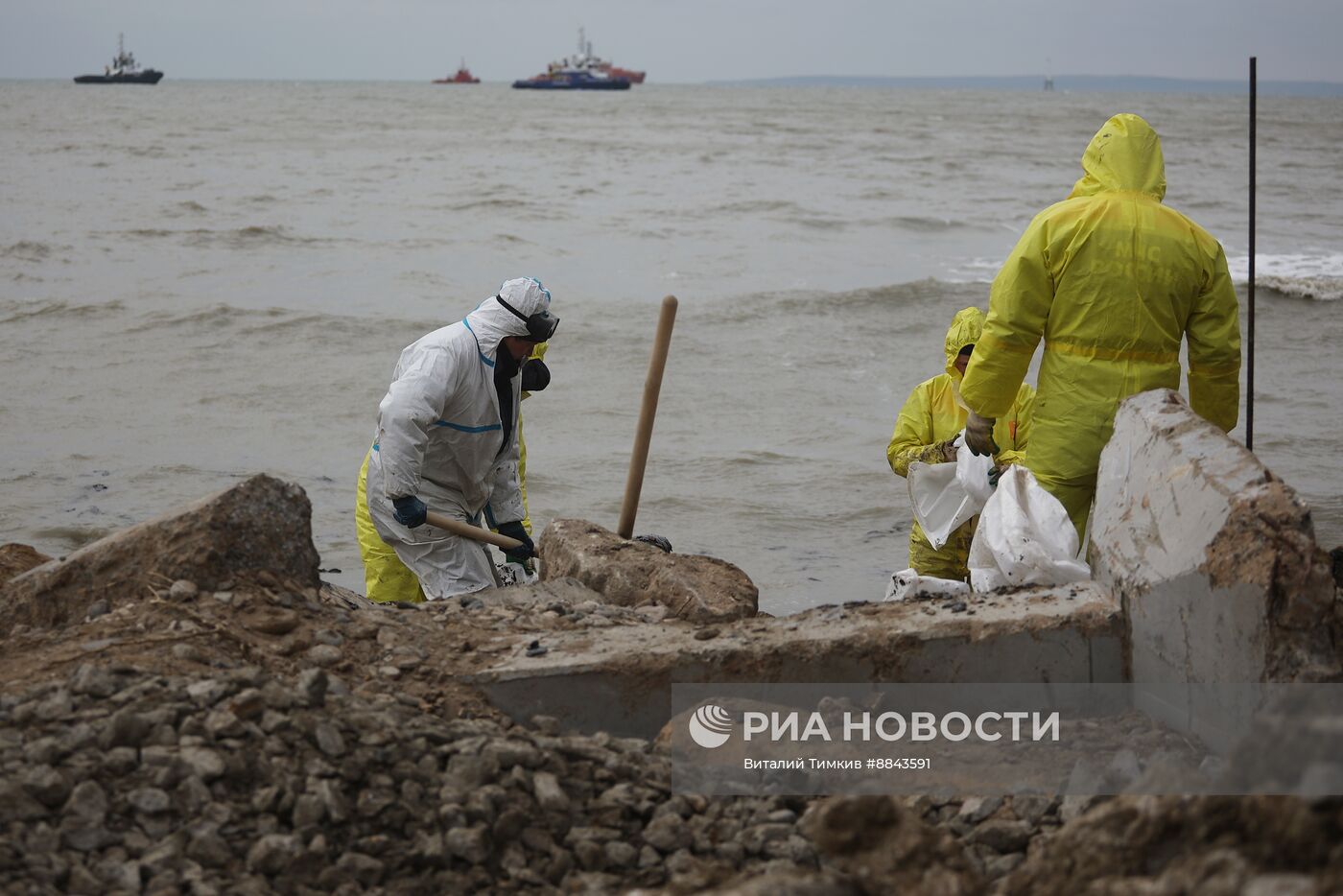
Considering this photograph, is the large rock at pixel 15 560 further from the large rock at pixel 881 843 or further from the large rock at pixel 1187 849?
the large rock at pixel 1187 849

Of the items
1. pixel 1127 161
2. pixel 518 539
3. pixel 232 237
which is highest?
pixel 1127 161

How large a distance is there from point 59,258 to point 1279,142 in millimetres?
41767

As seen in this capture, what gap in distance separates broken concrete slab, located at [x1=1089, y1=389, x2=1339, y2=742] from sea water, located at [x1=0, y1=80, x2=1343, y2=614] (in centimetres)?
366

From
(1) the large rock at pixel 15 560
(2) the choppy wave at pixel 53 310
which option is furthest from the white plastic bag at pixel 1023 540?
(2) the choppy wave at pixel 53 310

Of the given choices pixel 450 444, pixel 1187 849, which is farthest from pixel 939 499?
pixel 1187 849

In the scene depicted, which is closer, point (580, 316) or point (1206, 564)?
point (1206, 564)

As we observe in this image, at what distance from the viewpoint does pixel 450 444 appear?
17.8 ft

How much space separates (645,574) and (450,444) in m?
1.17

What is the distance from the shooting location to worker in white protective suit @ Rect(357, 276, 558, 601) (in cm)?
513

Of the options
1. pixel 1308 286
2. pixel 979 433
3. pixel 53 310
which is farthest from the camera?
pixel 1308 286

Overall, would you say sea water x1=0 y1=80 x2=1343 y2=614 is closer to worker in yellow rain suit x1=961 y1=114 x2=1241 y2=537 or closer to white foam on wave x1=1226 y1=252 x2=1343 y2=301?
white foam on wave x1=1226 y1=252 x2=1343 y2=301

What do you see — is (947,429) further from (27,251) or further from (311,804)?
(27,251)

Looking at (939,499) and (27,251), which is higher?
(27,251)

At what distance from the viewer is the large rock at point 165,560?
382 cm
